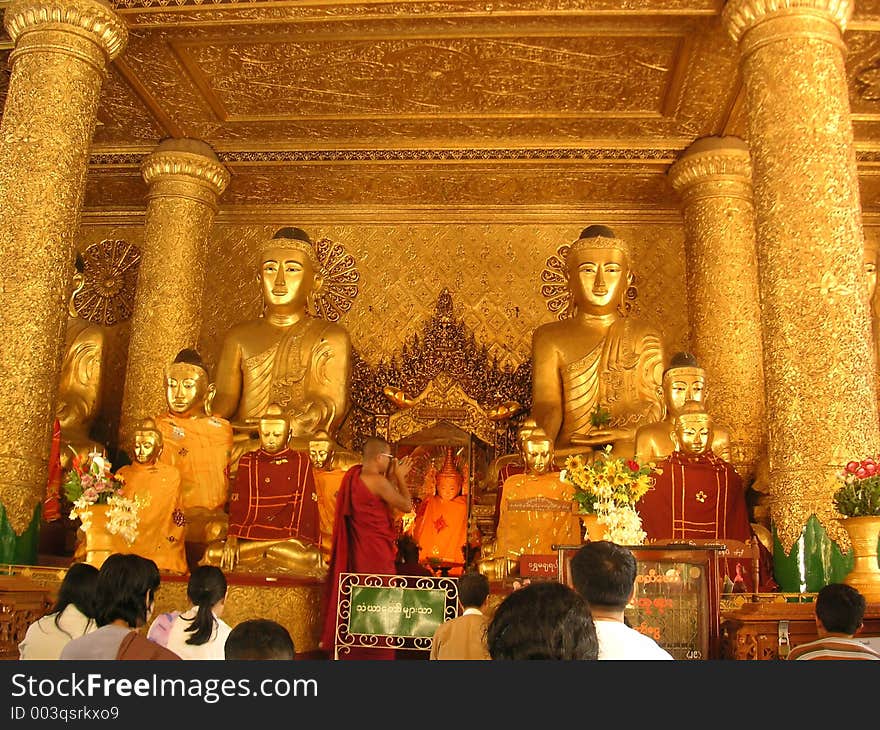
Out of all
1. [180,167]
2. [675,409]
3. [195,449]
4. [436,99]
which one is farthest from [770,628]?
[180,167]

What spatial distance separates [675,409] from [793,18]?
8.26 feet

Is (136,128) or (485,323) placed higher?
(136,128)

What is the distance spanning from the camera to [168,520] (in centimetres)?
549

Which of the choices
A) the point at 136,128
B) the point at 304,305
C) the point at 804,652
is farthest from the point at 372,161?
the point at 804,652

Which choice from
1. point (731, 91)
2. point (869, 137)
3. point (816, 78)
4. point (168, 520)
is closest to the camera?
point (816, 78)

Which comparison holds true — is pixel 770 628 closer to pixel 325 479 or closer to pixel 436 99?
pixel 325 479

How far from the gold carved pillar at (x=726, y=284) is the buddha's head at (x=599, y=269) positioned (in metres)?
0.64

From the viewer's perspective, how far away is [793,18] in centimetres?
525

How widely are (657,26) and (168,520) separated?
466cm

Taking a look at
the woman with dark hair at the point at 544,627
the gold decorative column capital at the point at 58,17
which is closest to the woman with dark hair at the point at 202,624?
the woman with dark hair at the point at 544,627

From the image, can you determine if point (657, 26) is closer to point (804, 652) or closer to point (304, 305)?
point (304, 305)

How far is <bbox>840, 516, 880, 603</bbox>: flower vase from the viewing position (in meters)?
3.93

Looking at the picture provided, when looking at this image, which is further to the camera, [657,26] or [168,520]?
[657,26]

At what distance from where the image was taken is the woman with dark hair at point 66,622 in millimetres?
2453
